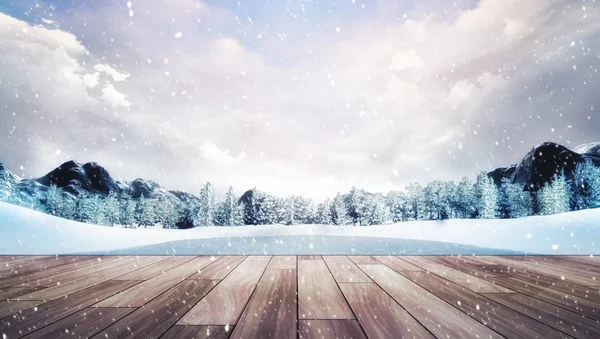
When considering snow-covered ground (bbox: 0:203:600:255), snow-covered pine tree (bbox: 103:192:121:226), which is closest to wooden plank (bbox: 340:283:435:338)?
snow-covered ground (bbox: 0:203:600:255)

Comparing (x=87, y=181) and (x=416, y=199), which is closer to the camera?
(x=416, y=199)

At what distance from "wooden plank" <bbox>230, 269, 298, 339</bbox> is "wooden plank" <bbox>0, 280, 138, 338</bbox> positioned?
69cm

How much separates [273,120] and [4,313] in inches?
490

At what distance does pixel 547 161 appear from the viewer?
53.1 m

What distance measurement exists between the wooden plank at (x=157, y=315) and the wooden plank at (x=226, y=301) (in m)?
0.05

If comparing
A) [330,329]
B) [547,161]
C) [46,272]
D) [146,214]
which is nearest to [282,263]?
[330,329]

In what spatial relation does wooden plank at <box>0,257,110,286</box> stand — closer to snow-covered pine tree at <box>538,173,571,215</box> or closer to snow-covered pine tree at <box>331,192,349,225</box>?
snow-covered pine tree at <box>331,192,349,225</box>

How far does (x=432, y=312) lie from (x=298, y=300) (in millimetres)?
555

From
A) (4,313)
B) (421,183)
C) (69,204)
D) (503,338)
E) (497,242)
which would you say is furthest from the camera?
(69,204)

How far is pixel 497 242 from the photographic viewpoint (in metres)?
5.69

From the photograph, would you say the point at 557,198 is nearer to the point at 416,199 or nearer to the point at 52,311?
the point at 416,199

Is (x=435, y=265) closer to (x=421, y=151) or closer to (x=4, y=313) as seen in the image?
(x=4, y=313)

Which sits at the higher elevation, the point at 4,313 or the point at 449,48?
the point at 449,48

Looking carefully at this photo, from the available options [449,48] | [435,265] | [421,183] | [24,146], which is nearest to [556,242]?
[435,265]
